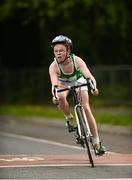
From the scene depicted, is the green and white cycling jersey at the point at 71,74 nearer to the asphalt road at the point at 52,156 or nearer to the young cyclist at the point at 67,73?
the young cyclist at the point at 67,73

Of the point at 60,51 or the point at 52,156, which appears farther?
the point at 52,156

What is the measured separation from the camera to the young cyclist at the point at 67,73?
11.8 meters

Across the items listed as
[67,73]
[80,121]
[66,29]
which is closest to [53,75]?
[67,73]

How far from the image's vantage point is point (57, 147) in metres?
16.2

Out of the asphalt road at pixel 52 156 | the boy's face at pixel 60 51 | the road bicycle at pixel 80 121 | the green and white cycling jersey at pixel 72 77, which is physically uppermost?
the boy's face at pixel 60 51

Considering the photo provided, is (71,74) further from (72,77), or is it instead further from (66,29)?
(66,29)

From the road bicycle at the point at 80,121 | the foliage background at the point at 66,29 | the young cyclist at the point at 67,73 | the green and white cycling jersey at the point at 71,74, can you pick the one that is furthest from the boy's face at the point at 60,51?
the foliage background at the point at 66,29

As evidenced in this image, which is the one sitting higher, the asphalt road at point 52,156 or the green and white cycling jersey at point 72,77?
the green and white cycling jersey at point 72,77

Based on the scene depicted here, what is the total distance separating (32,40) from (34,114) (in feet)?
36.5

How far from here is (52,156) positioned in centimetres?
1374

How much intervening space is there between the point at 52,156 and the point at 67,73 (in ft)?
7.35

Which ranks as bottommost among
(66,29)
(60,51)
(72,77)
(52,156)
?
(52,156)

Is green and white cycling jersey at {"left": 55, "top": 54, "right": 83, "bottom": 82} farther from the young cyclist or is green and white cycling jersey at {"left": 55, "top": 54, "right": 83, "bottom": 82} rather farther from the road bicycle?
the road bicycle

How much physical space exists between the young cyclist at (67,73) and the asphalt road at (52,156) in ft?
1.97
